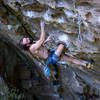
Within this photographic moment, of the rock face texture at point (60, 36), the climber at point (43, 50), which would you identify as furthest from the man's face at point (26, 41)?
the rock face texture at point (60, 36)

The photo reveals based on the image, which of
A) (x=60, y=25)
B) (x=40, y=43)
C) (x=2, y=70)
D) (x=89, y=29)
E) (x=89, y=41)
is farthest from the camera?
(x=2, y=70)

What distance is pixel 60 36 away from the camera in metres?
5.00

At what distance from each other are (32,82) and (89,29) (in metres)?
5.70

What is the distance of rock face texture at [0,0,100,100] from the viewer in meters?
3.97

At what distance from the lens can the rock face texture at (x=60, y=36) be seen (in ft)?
13.0

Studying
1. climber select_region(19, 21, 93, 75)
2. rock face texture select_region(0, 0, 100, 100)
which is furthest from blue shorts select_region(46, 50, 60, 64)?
rock face texture select_region(0, 0, 100, 100)

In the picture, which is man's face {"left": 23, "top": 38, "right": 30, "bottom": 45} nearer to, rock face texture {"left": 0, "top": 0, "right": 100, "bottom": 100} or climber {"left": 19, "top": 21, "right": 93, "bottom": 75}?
climber {"left": 19, "top": 21, "right": 93, "bottom": 75}

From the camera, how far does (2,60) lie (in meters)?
8.50

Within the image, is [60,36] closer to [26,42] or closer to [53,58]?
[53,58]

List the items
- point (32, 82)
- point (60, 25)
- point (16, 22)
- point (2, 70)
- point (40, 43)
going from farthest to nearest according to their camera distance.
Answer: point (32, 82) < point (2, 70) < point (16, 22) < point (60, 25) < point (40, 43)

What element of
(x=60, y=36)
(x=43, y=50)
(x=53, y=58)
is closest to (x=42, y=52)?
(x=43, y=50)

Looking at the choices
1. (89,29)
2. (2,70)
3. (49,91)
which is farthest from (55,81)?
(89,29)

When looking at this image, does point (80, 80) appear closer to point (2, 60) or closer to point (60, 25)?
point (60, 25)

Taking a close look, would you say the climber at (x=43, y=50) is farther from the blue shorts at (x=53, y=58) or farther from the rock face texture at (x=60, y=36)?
the rock face texture at (x=60, y=36)
